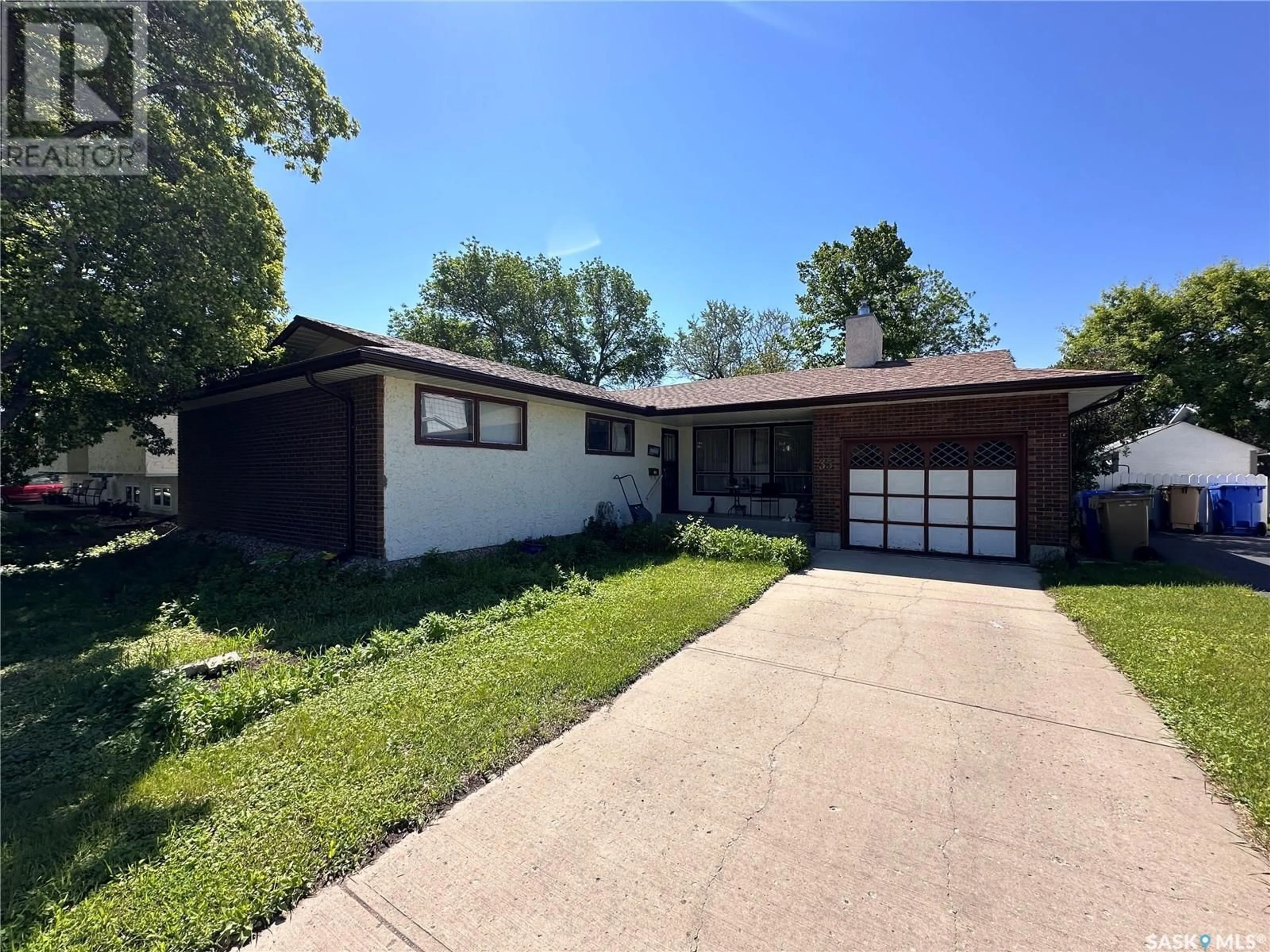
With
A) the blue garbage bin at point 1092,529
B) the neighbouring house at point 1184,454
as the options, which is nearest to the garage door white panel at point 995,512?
the blue garbage bin at point 1092,529

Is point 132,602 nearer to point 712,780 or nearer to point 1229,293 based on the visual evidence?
point 712,780

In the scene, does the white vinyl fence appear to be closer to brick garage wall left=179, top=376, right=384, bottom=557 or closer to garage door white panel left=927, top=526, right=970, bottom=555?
garage door white panel left=927, top=526, right=970, bottom=555

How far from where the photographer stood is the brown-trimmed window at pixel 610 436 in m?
11.1

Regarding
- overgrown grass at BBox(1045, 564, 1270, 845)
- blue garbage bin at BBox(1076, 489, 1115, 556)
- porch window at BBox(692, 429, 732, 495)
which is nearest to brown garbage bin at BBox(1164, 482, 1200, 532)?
blue garbage bin at BBox(1076, 489, 1115, 556)

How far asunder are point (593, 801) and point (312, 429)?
8032 millimetres

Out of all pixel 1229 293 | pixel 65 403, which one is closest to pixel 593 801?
pixel 65 403

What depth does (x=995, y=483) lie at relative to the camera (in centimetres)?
897

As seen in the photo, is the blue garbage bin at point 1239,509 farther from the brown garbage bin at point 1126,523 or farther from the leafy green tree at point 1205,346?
the brown garbage bin at point 1126,523

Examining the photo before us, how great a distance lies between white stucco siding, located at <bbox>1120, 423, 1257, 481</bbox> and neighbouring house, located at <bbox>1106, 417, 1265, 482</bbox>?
1cm

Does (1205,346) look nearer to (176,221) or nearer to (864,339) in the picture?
(864,339)

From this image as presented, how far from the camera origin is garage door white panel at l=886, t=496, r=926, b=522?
379 inches

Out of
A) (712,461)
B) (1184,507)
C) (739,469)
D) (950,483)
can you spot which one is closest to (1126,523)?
(950,483)

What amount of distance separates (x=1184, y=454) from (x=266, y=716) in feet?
80.3

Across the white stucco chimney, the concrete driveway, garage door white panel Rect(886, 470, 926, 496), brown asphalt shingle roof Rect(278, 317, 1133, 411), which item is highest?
the white stucco chimney
